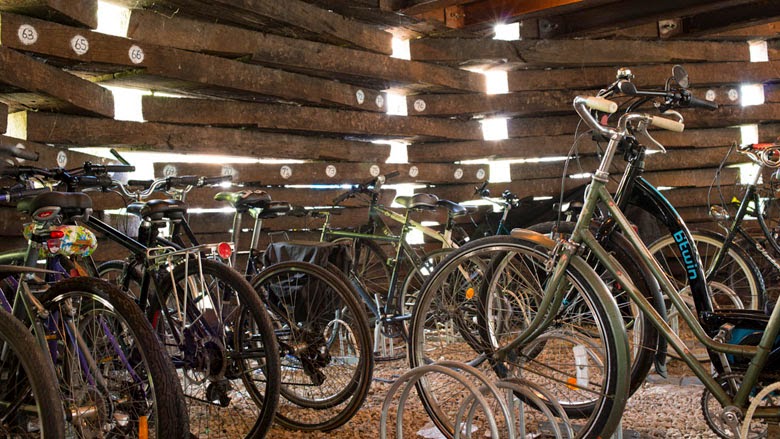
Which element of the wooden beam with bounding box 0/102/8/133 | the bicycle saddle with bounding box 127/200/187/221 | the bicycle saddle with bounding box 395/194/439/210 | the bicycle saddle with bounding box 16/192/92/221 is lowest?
the bicycle saddle with bounding box 395/194/439/210

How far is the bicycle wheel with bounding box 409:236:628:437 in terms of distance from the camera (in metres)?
2.65

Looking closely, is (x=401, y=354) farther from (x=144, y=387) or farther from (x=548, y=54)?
(x=548, y=54)

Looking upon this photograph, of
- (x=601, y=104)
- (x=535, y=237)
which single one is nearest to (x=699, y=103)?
(x=601, y=104)

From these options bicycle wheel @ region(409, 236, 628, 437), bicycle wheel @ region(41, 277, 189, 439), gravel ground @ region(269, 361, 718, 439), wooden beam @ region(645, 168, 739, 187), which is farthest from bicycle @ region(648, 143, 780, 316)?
bicycle wheel @ region(41, 277, 189, 439)

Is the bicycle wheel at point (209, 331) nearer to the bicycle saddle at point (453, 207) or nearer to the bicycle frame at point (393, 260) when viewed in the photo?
the bicycle frame at point (393, 260)

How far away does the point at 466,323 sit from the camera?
3467 mm

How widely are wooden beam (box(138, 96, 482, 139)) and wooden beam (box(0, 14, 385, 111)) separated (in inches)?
4.0

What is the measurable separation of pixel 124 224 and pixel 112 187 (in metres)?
1.32

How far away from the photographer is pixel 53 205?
278 cm

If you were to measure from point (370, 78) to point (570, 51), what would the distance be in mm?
1921

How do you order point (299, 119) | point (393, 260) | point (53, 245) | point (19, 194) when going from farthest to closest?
point (299, 119), point (393, 260), point (19, 194), point (53, 245)

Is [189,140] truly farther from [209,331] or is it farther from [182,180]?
[209,331]

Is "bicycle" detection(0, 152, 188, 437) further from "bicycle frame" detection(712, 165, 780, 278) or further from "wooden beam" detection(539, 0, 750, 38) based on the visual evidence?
"wooden beam" detection(539, 0, 750, 38)

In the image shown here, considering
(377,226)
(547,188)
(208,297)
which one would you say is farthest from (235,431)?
(547,188)
